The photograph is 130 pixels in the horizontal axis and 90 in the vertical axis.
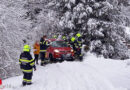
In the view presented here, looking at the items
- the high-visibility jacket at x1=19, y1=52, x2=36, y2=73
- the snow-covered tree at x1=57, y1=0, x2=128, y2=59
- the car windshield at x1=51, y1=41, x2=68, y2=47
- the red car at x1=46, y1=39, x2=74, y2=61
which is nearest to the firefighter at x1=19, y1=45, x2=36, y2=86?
the high-visibility jacket at x1=19, y1=52, x2=36, y2=73

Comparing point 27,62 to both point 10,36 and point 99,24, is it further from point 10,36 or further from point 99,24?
point 99,24

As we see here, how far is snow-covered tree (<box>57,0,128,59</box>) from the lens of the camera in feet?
53.4

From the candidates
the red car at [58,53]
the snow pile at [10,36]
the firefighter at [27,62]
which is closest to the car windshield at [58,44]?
the red car at [58,53]

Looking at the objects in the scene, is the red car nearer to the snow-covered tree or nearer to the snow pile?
the snow pile

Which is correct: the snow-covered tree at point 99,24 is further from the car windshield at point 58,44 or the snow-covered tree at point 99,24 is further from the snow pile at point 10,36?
the snow pile at point 10,36

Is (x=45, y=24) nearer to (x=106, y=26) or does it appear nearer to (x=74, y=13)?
(x=74, y=13)

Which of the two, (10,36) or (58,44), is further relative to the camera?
(58,44)

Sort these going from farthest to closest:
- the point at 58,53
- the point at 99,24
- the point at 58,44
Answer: the point at 99,24 < the point at 58,44 < the point at 58,53

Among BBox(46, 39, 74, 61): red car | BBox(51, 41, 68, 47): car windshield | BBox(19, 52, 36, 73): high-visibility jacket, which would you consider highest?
BBox(19, 52, 36, 73): high-visibility jacket

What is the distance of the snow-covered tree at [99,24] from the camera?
16281 millimetres

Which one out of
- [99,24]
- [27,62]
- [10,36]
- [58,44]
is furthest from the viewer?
[99,24]

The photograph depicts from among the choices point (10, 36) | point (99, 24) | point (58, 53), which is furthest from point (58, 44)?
point (10, 36)

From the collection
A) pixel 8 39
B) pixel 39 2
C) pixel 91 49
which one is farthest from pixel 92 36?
pixel 39 2

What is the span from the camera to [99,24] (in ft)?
53.3
